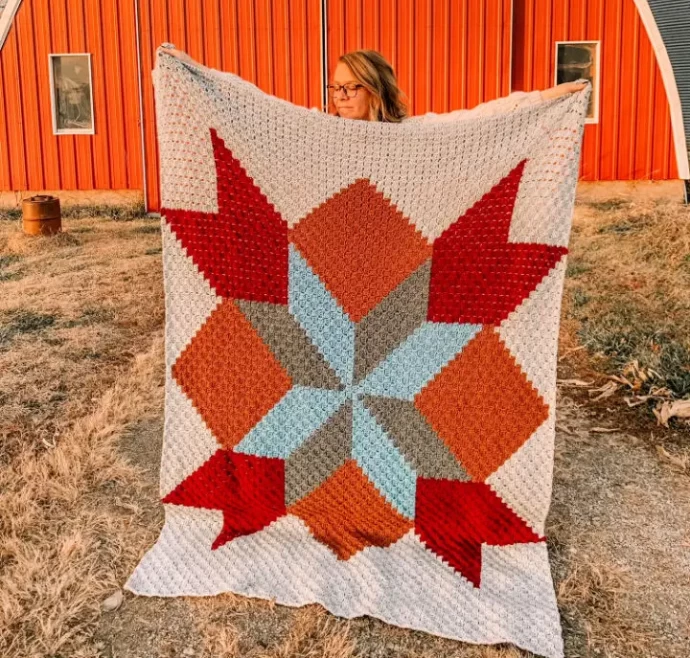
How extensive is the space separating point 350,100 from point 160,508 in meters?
1.39

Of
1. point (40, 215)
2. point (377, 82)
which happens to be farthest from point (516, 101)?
point (40, 215)

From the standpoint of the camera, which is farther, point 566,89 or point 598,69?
point 598,69

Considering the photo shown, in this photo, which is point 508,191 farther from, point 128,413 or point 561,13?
point 561,13

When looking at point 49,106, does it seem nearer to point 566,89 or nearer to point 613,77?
point 613,77

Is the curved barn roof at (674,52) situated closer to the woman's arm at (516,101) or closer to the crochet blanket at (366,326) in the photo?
the woman's arm at (516,101)

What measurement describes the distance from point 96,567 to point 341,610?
25.4 inches

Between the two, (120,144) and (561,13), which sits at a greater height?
(561,13)

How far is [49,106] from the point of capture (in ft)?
25.9

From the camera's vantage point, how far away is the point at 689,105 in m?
7.57

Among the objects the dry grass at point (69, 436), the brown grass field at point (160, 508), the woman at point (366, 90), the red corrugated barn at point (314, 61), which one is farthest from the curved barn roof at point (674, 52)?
the woman at point (366, 90)

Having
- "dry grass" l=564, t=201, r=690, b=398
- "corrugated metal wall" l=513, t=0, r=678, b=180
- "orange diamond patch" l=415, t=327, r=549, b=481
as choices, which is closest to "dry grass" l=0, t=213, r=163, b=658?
"orange diamond patch" l=415, t=327, r=549, b=481

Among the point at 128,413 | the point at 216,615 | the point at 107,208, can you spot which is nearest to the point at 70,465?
the point at 128,413

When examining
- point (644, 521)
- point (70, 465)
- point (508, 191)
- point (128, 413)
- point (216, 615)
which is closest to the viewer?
point (216, 615)

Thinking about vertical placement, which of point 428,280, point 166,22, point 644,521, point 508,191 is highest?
point 166,22
